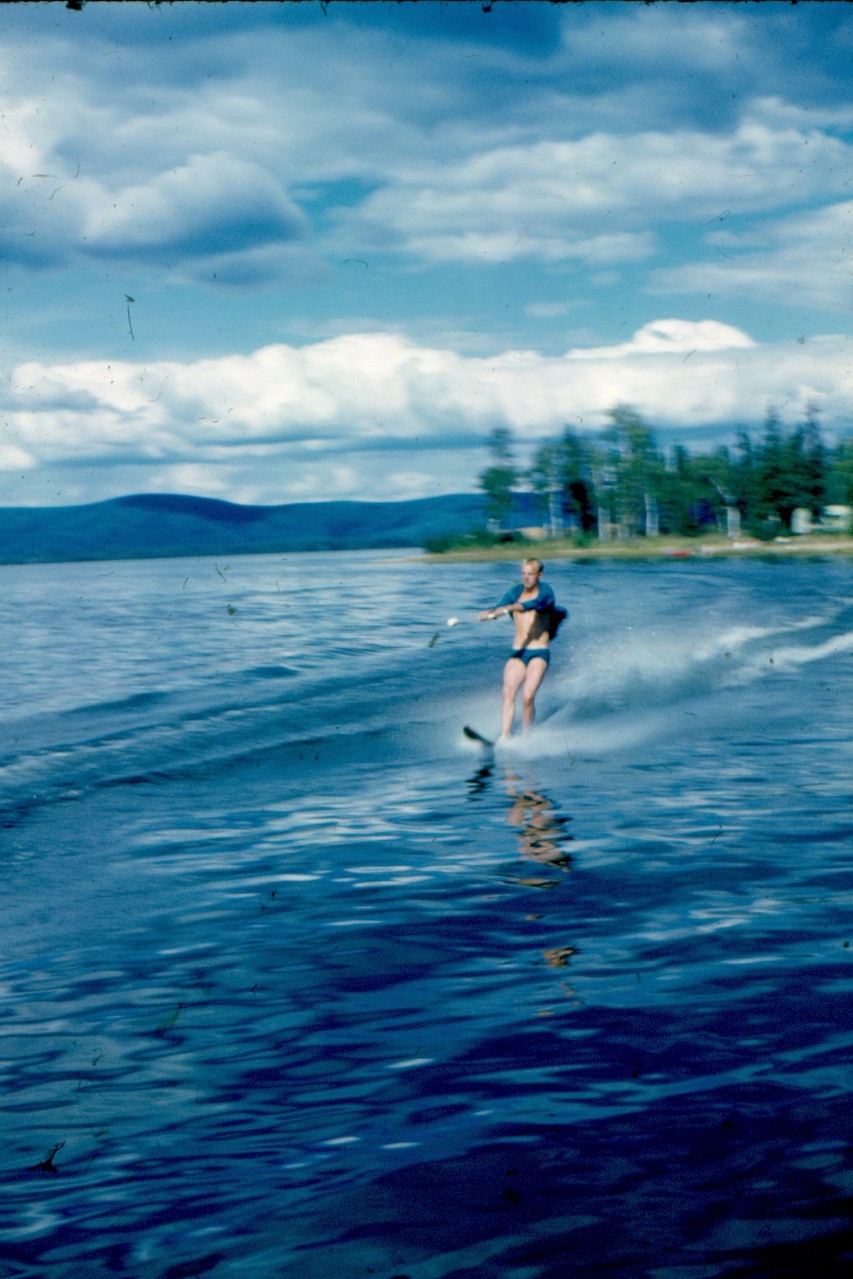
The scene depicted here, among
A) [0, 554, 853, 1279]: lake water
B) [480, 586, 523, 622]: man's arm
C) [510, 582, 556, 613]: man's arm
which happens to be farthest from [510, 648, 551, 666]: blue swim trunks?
[0, 554, 853, 1279]: lake water

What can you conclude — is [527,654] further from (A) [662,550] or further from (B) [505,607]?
(A) [662,550]

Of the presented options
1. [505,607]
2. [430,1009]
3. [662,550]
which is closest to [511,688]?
[505,607]

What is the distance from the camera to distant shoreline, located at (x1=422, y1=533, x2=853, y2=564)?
390ft

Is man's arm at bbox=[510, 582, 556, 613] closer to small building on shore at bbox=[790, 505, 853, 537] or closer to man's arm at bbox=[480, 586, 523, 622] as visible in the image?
man's arm at bbox=[480, 586, 523, 622]

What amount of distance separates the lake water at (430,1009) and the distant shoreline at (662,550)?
331 ft

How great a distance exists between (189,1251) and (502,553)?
14131 centimetres

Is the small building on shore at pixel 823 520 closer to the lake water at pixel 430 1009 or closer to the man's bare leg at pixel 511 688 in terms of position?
the man's bare leg at pixel 511 688

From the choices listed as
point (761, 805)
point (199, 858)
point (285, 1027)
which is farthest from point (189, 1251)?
point (761, 805)

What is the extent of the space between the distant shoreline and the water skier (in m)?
95.7

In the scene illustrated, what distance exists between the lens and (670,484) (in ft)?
505

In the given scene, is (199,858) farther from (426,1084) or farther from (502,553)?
(502,553)

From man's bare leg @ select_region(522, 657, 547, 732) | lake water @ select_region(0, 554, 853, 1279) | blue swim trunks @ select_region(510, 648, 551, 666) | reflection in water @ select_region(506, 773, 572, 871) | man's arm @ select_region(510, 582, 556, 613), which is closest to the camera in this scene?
lake water @ select_region(0, 554, 853, 1279)

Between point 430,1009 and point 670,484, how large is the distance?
151 metres

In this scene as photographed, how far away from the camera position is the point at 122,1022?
655cm
